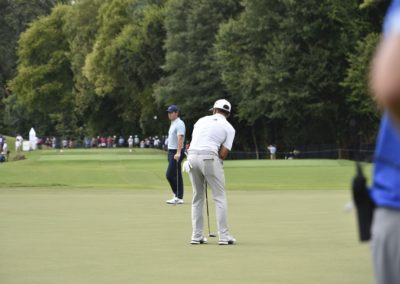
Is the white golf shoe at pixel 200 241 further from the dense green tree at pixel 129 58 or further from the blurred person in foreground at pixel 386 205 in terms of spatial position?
the dense green tree at pixel 129 58

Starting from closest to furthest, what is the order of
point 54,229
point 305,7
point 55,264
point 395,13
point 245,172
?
point 395,13 < point 55,264 < point 54,229 < point 245,172 < point 305,7

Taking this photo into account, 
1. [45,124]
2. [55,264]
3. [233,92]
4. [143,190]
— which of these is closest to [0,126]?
[45,124]

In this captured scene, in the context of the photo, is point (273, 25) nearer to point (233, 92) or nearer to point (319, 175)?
point (233, 92)

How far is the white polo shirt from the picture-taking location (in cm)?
1487

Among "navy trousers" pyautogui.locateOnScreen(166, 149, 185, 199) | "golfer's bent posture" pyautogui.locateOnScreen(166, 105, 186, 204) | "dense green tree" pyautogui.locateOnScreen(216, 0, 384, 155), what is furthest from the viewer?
"dense green tree" pyautogui.locateOnScreen(216, 0, 384, 155)

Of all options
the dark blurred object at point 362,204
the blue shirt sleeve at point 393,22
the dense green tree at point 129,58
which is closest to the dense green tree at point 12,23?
the dense green tree at point 129,58

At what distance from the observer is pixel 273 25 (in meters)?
72.3

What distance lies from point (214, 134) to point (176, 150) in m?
9.68

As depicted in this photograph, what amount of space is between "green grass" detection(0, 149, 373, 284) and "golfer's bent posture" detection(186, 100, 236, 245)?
325 millimetres

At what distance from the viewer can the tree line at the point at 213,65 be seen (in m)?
69.4

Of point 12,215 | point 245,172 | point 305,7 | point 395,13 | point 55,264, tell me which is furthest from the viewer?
point 305,7

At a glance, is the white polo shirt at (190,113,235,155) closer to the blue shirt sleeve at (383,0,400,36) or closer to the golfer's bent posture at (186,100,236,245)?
the golfer's bent posture at (186,100,236,245)

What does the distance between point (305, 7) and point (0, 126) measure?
78.4 m

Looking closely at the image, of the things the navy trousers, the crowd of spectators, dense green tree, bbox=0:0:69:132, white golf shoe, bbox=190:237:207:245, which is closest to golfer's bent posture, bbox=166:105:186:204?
the navy trousers
